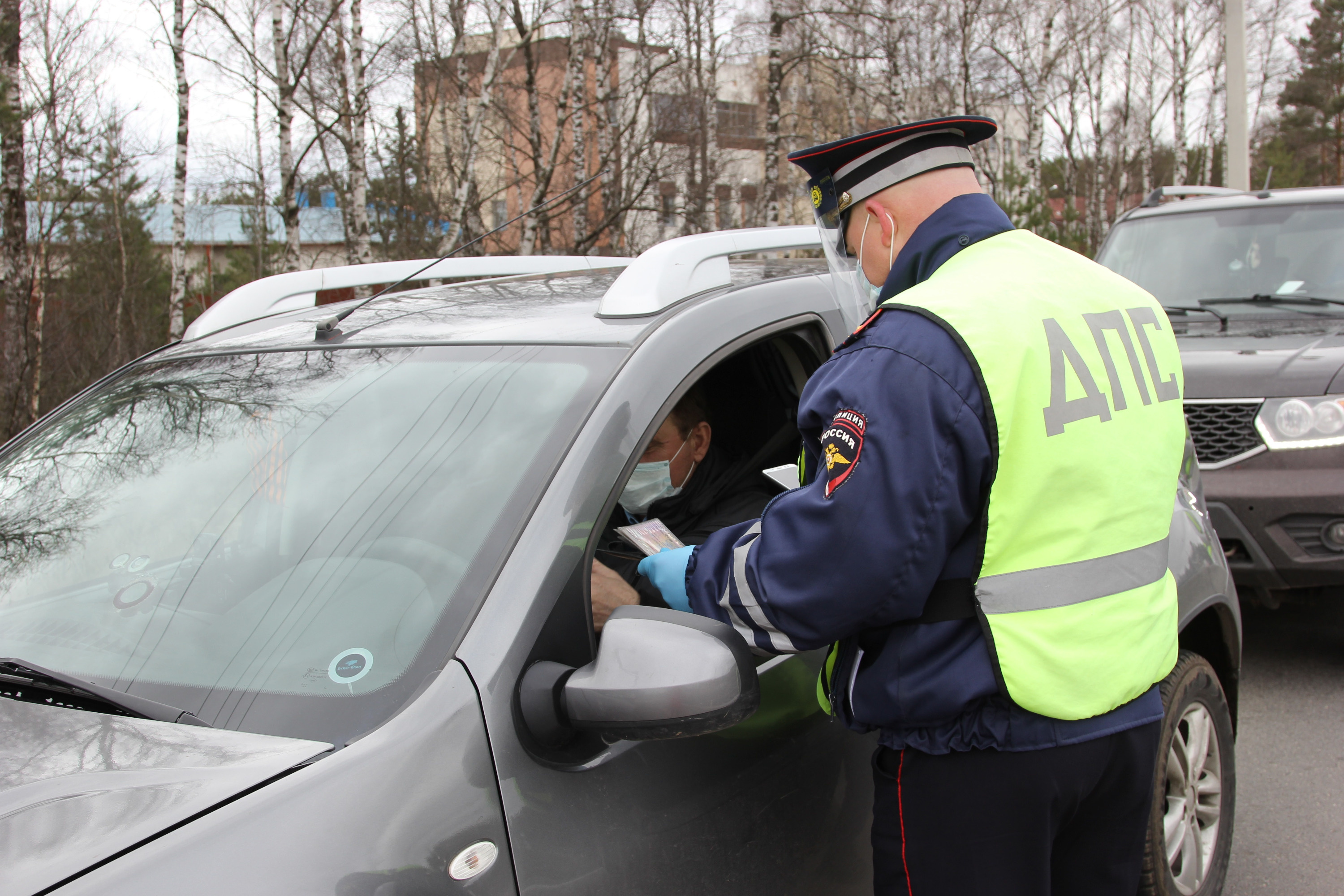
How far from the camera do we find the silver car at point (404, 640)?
1216 mm

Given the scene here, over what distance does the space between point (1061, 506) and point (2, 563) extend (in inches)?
71.6

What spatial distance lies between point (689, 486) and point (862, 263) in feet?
2.54

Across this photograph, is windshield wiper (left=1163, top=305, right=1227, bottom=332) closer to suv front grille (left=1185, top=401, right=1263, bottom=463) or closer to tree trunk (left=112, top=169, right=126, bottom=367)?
suv front grille (left=1185, top=401, right=1263, bottom=463)

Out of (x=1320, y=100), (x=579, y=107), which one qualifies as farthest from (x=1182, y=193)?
(x=1320, y=100)

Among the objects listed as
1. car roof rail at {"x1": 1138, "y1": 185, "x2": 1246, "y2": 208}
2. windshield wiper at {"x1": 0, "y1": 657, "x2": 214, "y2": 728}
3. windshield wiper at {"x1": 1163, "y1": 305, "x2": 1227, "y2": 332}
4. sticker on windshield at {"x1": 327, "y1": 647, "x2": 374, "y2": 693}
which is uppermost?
car roof rail at {"x1": 1138, "y1": 185, "x2": 1246, "y2": 208}

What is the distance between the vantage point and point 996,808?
5.10ft

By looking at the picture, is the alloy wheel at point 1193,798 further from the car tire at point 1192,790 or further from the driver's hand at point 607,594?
the driver's hand at point 607,594

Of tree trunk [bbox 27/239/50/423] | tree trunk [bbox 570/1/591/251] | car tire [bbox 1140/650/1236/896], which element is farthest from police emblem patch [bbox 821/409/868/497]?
tree trunk [bbox 570/1/591/251]

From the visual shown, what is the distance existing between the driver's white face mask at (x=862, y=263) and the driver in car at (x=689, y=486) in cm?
43

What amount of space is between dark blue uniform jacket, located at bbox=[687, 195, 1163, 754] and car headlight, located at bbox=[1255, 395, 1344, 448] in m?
3.28

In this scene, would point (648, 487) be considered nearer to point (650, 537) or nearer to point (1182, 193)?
point (650, 537)

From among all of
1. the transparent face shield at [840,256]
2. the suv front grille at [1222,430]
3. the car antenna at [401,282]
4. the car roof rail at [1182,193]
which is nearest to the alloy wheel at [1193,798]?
the transparent face shield at [840,256]

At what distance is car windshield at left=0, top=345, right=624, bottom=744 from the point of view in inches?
57.4

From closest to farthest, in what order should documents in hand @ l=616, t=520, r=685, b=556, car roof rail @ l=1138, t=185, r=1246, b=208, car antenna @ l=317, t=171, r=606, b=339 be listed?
documents in hand @ l=616, t=520, r=685, b=556
car antenna @ l=317, t=171, r=606, b=339
car roof rail @ l=1138, t=185, r=1246, b=208
